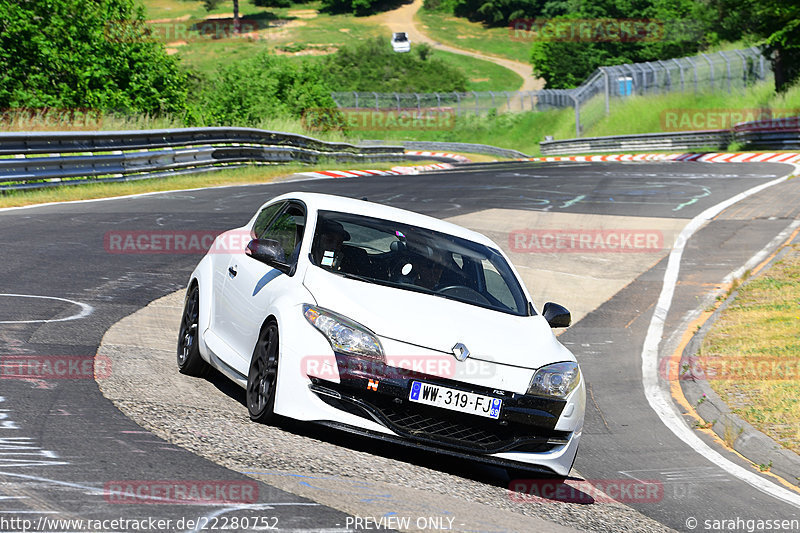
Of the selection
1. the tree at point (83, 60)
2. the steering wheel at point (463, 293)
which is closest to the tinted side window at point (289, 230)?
the steering wheel at point (463, 293)

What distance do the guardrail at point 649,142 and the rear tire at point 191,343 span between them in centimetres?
4101

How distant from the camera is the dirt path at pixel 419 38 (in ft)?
360

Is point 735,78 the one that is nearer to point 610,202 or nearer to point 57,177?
point 610,202

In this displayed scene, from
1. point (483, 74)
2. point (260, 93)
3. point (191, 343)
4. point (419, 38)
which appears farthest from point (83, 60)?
point (419, 38)

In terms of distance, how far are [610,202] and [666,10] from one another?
253 ft

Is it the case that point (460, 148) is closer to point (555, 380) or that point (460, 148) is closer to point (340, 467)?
point (555, 380)

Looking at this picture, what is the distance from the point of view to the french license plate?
610 cm

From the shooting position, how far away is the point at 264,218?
331 inches

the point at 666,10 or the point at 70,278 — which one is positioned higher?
the point at 666,10

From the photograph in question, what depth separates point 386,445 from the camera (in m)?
6.73

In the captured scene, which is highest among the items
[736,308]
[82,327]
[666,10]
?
[666,10]

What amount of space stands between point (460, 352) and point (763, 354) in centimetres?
590

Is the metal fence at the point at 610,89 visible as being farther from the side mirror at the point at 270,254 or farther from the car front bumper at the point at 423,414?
the car front bumper at the point at 423,414

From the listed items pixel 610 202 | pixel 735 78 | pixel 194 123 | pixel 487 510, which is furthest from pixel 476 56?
pixel 487 510
